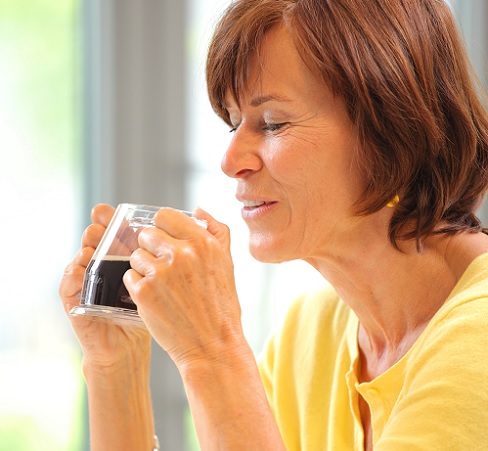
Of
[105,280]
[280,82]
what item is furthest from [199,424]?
[280,82]

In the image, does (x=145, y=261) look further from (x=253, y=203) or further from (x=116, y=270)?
(x=253, y=203)

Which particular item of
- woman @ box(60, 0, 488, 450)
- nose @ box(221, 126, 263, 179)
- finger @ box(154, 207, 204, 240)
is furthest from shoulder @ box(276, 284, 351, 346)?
finger @ box(154, 207, 204, 240)

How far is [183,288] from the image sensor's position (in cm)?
117

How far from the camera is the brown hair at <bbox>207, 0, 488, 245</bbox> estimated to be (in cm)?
133

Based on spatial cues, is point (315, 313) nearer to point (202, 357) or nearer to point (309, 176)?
point (309, 176)

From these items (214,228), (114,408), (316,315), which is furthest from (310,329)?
(214,228)

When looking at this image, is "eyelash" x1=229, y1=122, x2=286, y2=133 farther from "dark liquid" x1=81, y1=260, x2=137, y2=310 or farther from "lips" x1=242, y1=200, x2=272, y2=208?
"dark liquid" x1=81, y1=260, x2=137, y2=310

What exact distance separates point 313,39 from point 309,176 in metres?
0.22

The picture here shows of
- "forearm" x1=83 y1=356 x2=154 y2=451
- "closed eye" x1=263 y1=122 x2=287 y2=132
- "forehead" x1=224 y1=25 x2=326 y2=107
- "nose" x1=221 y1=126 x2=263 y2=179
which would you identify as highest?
"forehead" x1=224 y1=25 x2=326 y2=107

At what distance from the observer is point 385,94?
52.4 inches

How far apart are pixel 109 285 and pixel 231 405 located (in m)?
0.26

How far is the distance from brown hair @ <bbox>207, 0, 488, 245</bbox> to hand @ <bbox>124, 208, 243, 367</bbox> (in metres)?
0.32

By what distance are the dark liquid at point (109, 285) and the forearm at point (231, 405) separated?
149 mm

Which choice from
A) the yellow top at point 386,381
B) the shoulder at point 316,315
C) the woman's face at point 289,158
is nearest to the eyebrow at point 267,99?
the woman's face at point 289,158
